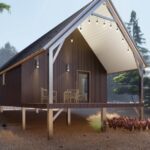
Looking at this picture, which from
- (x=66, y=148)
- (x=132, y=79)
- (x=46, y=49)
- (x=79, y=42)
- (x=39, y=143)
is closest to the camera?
(x=66, y=148)

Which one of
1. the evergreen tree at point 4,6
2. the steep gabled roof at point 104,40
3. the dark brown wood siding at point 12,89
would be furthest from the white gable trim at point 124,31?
the dark brown wood siding at point 12,89

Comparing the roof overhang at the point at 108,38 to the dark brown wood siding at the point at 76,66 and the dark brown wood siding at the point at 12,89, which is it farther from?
the dark brown wood siding at the point at 12,89

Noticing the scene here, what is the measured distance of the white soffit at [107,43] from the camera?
16266mm

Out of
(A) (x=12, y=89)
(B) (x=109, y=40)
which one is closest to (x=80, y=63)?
(B) (x=109, y=40)

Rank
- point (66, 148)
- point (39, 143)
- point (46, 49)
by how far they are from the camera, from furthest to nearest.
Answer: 1. point (46, 49)
2. point (39, 143)
3. point (66, 148)

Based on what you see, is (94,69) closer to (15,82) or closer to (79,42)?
(79,42)

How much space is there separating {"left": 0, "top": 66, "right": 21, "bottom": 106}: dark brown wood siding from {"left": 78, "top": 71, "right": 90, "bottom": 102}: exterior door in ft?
12.9

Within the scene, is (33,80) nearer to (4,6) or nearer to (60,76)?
(60,76)

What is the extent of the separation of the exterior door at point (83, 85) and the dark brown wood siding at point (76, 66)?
0.88ft

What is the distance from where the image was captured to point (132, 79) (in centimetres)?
2972

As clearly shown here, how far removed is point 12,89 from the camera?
59.6 feet

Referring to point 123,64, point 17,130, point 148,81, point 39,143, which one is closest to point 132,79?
point 148,81

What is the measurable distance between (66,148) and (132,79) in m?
19.3

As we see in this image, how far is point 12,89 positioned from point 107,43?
6.25m
